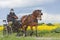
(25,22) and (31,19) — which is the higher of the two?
(31,19)

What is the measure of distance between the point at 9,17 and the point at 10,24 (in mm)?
727

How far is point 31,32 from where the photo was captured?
24641mm

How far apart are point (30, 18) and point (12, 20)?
1628 millimetres

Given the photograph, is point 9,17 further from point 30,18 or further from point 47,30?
point 47,30

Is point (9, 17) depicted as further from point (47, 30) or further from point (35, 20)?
point (47, 30)

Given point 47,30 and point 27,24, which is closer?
point 27,24

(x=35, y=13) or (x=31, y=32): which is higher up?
(x=35, y=13)

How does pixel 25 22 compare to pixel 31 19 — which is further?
pixel 25 22

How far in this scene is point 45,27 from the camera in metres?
28.5

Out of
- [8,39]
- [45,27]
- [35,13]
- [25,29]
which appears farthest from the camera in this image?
[45,27]

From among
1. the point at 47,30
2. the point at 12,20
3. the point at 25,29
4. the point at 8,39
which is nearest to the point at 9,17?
the point at 12,20

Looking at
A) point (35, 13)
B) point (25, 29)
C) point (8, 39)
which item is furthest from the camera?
point (25, 29)

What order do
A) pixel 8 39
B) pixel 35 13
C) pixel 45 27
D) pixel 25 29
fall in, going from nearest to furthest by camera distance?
pixel 8 39, pixel 35 13, pixel 25 29, pixel 45 27

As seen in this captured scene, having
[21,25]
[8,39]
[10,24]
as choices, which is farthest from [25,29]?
[8,39]
